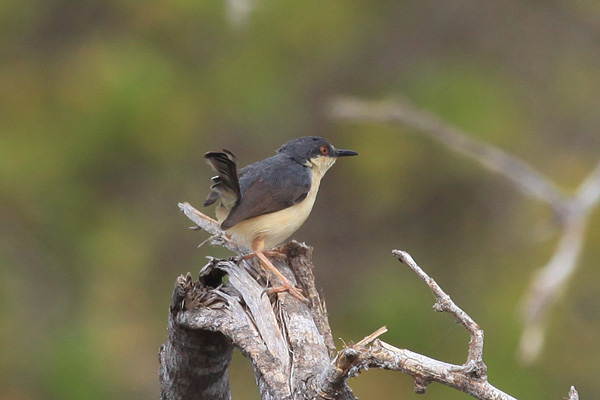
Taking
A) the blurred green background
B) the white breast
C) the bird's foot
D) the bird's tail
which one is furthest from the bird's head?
the blurred green background

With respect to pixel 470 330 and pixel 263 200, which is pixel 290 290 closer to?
pixel 263 200

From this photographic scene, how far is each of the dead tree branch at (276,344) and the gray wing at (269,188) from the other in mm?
189

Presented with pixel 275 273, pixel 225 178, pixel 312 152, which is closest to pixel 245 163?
pixel 312 152

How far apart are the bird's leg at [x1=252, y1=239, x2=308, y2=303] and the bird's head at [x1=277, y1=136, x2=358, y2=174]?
28.8 inches

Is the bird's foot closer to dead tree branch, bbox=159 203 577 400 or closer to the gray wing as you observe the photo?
dead tree branch, bbox=159 203 577 400

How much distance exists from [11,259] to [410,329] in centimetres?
416

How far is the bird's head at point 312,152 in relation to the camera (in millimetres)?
5219

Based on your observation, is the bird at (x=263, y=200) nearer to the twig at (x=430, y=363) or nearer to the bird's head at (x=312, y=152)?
the bird's head at (x=312, y=152)

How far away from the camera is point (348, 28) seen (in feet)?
34.2

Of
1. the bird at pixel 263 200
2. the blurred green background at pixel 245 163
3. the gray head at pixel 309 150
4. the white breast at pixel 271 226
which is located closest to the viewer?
the bird at pixel 263 200

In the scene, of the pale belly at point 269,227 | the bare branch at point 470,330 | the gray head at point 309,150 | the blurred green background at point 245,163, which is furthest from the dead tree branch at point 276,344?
the blurred green background at point 245,163

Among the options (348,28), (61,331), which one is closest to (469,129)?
(348,28)

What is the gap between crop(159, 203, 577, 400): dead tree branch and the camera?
2.87 m

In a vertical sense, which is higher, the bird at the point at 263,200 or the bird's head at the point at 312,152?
the bird's head at the point at 312,152
